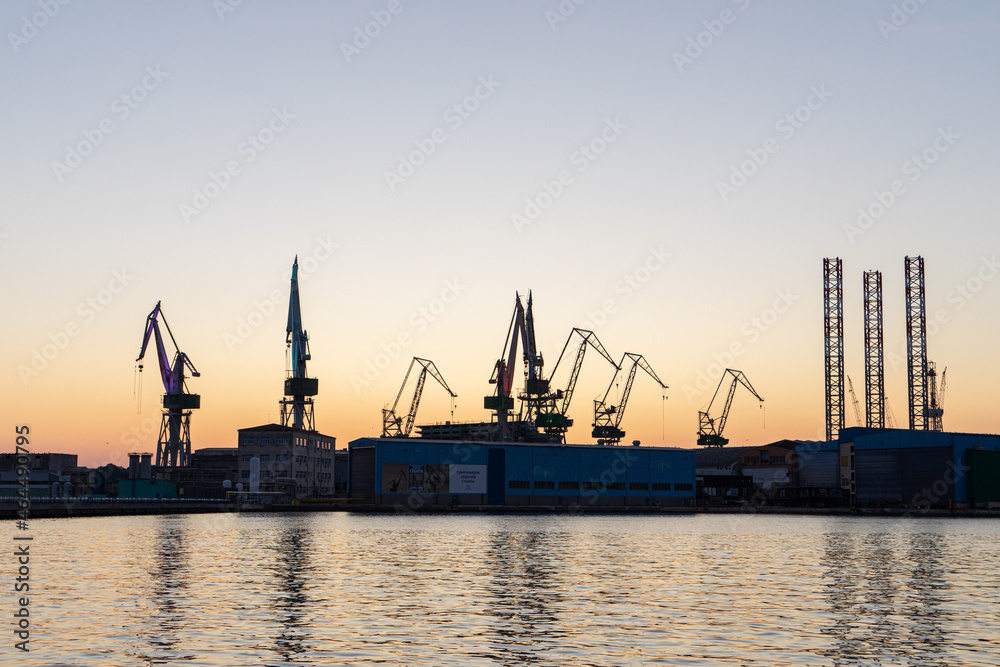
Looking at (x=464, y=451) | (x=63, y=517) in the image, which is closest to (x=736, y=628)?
(x=63, y=517)

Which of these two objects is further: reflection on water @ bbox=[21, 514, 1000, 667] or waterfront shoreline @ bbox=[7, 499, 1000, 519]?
waterfront shoreline @ bbox=[7, 499, 1000, 519]

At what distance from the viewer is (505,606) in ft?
137

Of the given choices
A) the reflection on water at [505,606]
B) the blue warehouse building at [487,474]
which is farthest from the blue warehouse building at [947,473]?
the reflection on water at [505,606]

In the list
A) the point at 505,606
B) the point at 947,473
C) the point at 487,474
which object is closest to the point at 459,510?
the point at 487,474

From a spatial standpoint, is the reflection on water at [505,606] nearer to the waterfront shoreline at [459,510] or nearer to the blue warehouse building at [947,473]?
the waterfront shoreline at [459,510]

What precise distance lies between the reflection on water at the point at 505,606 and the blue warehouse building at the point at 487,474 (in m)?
106

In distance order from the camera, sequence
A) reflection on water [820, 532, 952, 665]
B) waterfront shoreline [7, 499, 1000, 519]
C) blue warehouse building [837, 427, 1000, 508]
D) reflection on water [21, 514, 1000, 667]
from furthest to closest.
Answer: blue warehouse building [837, 427, 1000, 508] → waterfront shoreline [7, 499, 1000, 519] → reflection on water [820, 532, 952, 665] → reflection on water [21, 514, 1000, 667]

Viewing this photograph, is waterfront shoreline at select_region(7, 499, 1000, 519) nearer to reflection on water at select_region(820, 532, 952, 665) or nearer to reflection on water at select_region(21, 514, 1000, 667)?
reflection on water at select_region(21, 514, 1000, 667)

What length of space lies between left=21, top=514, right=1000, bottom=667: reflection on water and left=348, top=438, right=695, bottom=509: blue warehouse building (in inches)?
4159

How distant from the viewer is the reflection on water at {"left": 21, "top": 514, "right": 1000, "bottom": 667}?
30.7 m

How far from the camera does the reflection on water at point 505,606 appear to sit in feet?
101

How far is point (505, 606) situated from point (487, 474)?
148820 mm

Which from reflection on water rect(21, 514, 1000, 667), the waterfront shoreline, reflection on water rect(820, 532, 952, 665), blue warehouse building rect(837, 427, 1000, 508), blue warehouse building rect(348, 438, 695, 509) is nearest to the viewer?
reflection on water rect(21, 514, 1000, 667)

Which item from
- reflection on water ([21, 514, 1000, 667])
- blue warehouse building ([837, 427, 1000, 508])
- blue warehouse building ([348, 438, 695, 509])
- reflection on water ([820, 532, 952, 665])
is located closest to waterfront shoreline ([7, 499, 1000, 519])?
blue warehouse building ([348, 438, 695, 509])
